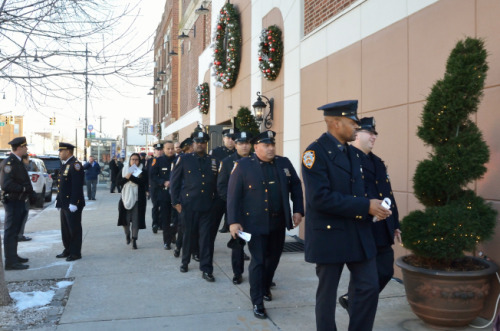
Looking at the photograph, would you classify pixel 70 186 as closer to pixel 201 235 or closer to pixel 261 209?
pixel 201 235

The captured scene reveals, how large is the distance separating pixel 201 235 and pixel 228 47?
929 cm

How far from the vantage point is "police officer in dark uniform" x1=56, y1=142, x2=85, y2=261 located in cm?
782

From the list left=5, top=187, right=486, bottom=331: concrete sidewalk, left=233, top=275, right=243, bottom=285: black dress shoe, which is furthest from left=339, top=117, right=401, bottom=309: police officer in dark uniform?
left=233, top=275, right=243, bottom=285: black dress shoe

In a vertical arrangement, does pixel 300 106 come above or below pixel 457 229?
above

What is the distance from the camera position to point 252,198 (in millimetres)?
5148

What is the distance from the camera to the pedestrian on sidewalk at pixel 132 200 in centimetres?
891

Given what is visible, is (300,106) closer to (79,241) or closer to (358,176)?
(79,241)

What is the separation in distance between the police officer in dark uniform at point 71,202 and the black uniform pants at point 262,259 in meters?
3.95

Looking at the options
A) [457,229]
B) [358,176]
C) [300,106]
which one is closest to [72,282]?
[358,176]

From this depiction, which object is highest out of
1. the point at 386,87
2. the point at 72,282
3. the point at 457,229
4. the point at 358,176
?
the point at 386,87

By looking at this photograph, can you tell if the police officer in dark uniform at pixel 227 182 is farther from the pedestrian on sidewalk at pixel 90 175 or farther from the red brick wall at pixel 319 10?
the pedestrian on sidewalk at pixel 90 175

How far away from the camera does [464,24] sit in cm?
531

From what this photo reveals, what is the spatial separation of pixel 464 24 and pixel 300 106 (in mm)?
4704

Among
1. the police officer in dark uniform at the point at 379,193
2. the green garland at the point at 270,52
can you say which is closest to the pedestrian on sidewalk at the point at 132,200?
the green garland at the point at 270,52
